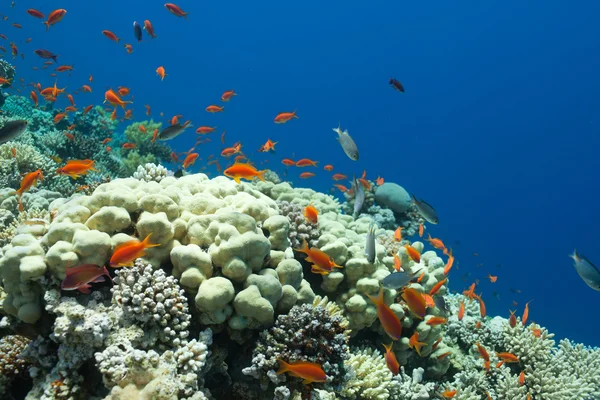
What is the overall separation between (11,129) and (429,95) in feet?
414

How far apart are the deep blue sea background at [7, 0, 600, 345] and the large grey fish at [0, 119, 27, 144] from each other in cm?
5939

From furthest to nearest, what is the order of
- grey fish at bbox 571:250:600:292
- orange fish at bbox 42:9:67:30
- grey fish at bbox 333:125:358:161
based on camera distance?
orange fish at bbox 42:9:67:30 → grey fish at bbox 333:125:358:161 → grey fish at bbox 571:250:600:292

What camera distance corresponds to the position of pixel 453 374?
20.3 ft

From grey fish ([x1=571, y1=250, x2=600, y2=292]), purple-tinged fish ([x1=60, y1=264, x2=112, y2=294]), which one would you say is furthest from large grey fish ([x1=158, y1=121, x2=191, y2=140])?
grey fish ([x1=571, y1=250, x2=600, y2=292])

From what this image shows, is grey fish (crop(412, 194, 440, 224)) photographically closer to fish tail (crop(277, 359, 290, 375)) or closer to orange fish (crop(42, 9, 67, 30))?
fish tail (crop(277, 359, 290, 375))

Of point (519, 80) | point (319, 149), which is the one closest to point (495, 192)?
point (519, 80)

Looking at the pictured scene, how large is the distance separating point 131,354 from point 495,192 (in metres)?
108

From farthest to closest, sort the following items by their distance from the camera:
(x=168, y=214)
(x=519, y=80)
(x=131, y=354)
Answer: (x=519, y=80) < (x=168, y=214) < (x=131, y=354)

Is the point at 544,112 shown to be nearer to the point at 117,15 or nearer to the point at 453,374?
the point at 453,374

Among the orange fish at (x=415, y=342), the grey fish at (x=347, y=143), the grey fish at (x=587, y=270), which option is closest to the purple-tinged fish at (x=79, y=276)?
the grey fish at (x=347, y=143)

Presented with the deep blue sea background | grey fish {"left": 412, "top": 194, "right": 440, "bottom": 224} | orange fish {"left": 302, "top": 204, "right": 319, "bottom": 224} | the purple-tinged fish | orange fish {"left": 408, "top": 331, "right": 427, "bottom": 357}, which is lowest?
the purple-tinged fish

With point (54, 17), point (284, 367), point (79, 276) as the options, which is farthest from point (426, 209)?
point (54, 17)

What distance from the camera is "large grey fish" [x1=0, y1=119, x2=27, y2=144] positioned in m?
4.57

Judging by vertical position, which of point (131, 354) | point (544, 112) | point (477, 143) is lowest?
point (131, 354)
